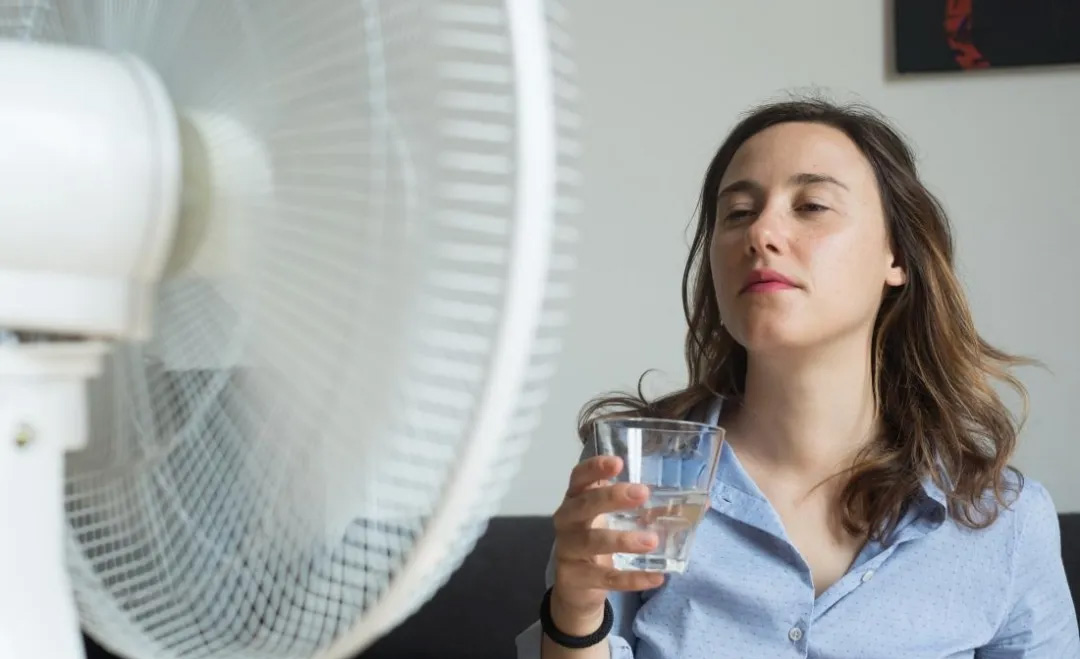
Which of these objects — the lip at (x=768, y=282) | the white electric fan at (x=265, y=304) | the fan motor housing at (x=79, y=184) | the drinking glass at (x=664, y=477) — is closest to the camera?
the white electric fan at (x=265, y=304)

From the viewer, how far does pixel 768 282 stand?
47.5 inches

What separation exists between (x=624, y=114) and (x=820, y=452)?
881 millimetres

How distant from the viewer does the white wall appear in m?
2.04

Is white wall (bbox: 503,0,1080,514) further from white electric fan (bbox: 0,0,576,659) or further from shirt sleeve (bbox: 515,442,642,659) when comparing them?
white electric fan (bbox: 0,0,576,659)

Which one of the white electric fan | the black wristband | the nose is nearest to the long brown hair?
the nose

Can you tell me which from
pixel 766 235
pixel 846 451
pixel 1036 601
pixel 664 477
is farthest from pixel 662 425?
pixel 1036 601

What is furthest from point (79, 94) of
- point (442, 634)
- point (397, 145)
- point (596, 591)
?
point (442, 634)

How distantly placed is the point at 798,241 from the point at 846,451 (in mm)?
239

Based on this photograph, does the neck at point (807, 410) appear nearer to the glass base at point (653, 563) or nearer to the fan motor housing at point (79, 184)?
the glass base at point (653, 563)

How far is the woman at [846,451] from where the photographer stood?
4.05 ft

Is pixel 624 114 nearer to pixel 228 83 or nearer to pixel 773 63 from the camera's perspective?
pixel 773 63

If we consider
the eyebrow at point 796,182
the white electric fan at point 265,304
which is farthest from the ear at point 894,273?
the white electric fan at point 265,304

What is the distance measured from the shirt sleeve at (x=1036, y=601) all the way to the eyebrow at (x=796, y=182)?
37cm

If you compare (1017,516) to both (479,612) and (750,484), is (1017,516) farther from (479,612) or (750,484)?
(479,612)
